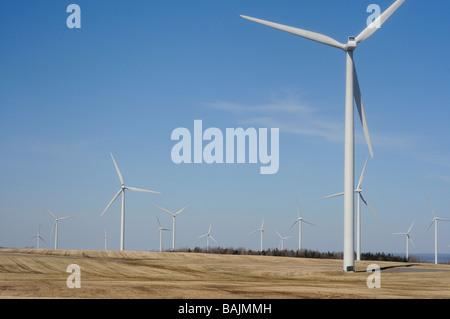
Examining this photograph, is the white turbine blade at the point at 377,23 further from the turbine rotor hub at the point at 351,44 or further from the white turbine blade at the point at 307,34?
the white turbine blade at the point at 307,34

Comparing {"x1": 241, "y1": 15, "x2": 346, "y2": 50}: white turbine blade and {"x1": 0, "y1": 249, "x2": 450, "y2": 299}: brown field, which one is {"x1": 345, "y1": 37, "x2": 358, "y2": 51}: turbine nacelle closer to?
{"x1": 241, "y1": 15, "x2": 346, "y2": 50}: white turbine blade

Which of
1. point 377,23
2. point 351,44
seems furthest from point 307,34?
point 377,23

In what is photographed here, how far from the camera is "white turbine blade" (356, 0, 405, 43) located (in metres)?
37.2

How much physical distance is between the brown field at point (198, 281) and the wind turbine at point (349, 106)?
2.23 meters

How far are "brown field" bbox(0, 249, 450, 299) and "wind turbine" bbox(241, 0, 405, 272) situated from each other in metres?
2.23

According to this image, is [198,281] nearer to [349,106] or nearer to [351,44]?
[349,106]

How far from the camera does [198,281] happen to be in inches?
1109

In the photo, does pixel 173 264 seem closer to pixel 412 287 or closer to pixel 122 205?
pixel 412 287

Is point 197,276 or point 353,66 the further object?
point 353,66

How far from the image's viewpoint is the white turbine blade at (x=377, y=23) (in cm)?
3722

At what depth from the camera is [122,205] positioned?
234ft

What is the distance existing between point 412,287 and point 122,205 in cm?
4932
